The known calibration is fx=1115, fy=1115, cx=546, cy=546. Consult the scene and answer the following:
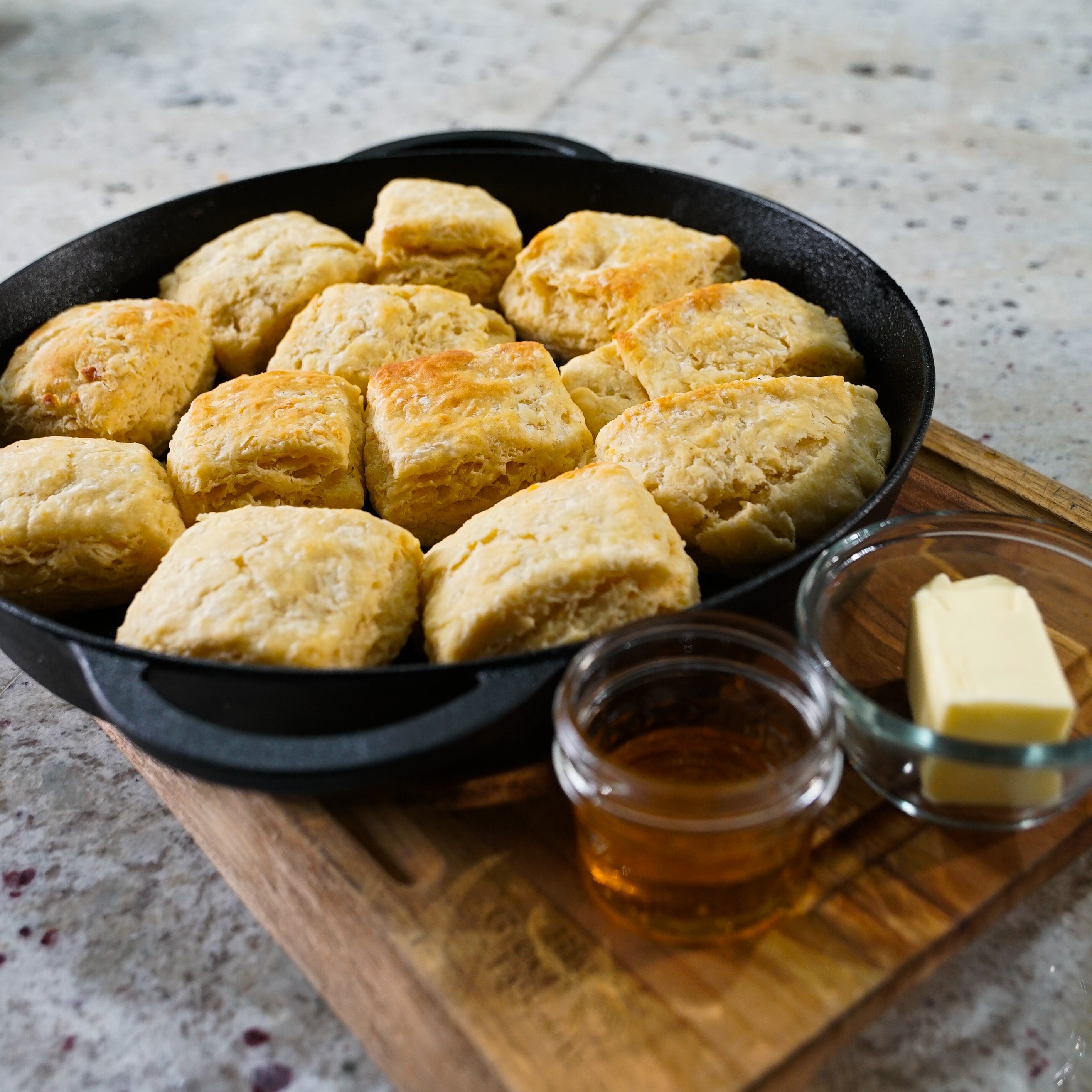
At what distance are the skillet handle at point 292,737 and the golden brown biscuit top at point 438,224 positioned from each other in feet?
4.89

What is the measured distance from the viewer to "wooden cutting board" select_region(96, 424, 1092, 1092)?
1.42m

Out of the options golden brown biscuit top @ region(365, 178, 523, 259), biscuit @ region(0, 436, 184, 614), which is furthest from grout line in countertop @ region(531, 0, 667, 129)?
biscuit @ region(0, 436, 184, 614)

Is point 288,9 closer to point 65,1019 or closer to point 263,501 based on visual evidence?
point 263,501

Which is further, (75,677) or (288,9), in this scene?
(288,9)

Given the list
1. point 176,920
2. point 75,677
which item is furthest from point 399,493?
point 176,920

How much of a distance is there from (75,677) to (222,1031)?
1.87 feet

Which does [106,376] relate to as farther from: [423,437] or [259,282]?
[423,437]

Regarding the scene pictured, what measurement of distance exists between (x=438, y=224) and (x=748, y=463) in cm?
114

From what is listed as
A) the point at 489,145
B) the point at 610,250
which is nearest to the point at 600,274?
the point at 610,250

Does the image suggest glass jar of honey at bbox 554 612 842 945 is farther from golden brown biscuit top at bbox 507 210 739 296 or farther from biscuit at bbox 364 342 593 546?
golden brown biscuit top at bbox 507 210 739 296

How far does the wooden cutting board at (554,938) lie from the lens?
1417mm

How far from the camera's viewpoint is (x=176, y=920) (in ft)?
5.85

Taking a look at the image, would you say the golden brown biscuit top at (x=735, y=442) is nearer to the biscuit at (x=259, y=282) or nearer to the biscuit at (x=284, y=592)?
the biscuit at (x=284, y=592)

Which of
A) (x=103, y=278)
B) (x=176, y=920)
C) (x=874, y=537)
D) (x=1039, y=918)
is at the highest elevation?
(x=103, y=278)
